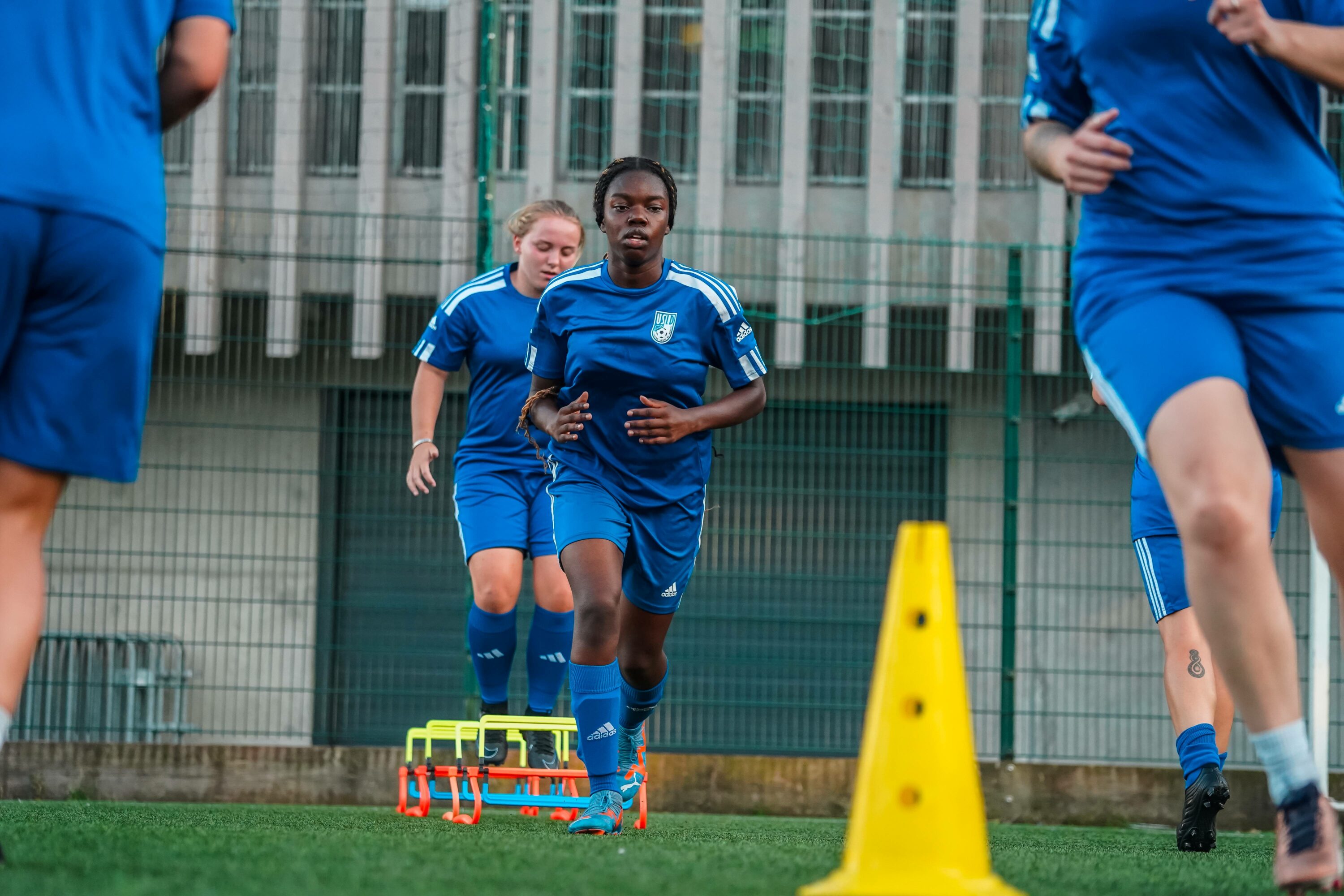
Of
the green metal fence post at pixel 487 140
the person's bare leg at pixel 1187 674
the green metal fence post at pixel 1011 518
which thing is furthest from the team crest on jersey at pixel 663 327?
the green metal fence post at pixel 1011 518

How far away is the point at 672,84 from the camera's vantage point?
11.1 m

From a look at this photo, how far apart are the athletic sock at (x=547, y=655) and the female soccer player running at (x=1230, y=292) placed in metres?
3.48

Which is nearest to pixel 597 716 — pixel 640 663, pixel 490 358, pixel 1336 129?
pixel 640 663

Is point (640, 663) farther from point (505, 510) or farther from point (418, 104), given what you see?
point (418, 104)

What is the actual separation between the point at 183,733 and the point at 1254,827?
570 cm

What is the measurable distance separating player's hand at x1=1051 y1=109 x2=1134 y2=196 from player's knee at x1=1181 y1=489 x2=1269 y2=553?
0.62 metres

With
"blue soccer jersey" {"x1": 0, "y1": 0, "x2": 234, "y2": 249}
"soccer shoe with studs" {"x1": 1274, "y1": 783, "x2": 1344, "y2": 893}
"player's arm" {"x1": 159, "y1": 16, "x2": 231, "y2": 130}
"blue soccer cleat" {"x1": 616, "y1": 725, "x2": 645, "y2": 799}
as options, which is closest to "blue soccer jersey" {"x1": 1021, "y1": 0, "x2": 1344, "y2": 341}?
"soccer shoe with studs" {"x1": 1274, "y1": 783, "x2": 1344, "y2": 893}

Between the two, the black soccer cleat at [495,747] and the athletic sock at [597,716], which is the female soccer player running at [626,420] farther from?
the black soccer cleat at [495,747]

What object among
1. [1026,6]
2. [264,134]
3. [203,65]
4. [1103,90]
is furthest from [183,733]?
[1026,6]

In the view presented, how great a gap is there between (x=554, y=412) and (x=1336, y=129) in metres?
8.31

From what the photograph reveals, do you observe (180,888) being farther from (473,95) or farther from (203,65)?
(473,95)

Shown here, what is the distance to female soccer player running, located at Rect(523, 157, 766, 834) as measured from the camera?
4.46 m

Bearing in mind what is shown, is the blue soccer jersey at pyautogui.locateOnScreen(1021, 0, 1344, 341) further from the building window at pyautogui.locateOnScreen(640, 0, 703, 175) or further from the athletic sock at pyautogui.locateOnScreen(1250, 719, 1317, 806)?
the building window at pyautogui.locateOnScreen(640, 0, 703, 175)

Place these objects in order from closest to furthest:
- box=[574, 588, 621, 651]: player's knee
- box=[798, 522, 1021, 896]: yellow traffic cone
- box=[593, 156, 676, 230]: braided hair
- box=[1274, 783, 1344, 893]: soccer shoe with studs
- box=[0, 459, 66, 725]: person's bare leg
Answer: box=[798, 522, 1021, 896]: yellow traffic cone, box=[1274, 783, 1344, 893]: soccer shoe with studs, box=[0, 459, 66, 725]: person's bare leg, box=[574, 588, 621, 651]: player's knee, box=[593, 156, 676, 230]: braided hair
